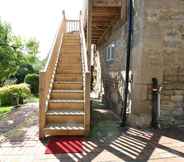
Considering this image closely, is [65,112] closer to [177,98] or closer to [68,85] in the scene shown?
[68,85]

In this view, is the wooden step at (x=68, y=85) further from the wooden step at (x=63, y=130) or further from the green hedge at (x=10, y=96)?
the green hedge at (x=10, y=96)

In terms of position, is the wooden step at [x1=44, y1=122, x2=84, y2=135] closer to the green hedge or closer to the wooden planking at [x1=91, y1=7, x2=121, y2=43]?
the wooden planking at [x1=91, y1=7, x2=121, y2=43]

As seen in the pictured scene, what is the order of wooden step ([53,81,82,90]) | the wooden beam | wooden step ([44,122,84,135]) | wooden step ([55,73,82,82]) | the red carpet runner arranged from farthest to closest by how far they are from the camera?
the wooden beam
wooden step ([55,73,82,82])
wooden step ([53,81,82,90])
wooden step ([44,122,84,135])
the red carpet runner

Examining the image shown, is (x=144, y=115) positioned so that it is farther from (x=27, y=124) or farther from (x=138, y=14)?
(x=27, y=124)

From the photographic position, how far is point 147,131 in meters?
6.49

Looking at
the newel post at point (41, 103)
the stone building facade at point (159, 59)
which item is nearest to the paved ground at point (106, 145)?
the newel post at point (41, 103)

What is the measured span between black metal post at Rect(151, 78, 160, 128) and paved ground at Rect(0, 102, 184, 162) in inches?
16.4

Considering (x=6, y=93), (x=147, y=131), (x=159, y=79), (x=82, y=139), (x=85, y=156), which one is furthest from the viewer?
(x=6, y=93)

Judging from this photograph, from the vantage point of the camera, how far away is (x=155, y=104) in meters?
6.91

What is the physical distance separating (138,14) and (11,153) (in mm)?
4993

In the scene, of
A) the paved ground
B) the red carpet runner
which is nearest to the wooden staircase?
the red carpet runner

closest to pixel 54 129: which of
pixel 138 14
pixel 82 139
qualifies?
pixel 82 139

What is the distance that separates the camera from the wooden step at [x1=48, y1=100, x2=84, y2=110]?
6805 mm

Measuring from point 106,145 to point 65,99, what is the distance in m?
2.38
